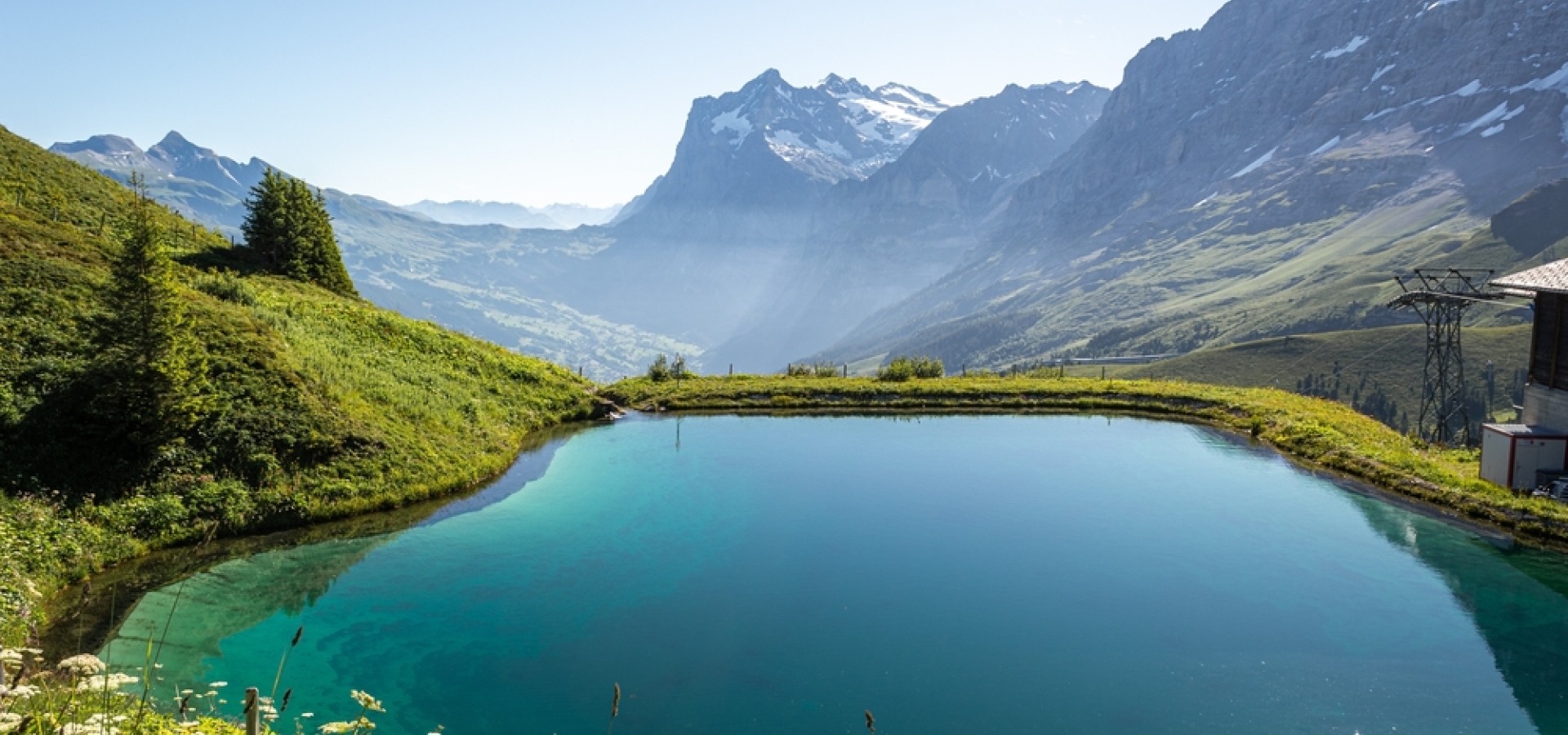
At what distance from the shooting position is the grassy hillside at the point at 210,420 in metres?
24.9

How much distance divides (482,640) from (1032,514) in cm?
2034

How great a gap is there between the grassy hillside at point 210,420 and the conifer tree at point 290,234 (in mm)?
5831

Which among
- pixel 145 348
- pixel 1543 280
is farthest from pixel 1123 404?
pixel 145 348

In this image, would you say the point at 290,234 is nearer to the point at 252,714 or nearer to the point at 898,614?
the point at 898,614

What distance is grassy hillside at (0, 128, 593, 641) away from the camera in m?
24.9

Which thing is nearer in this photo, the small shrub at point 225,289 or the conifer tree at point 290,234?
the small shrub at point 225,289

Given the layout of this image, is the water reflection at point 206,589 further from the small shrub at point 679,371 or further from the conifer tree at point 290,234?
the small shrub at point 679,371

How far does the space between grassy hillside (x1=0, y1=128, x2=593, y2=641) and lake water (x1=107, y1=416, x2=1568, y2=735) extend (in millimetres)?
2773

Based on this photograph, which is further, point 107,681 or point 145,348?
point 145,348

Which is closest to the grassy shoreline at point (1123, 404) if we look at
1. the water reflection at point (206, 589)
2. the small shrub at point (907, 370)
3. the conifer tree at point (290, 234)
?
the small shrub at point (907, 370)

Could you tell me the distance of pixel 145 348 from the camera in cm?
2778

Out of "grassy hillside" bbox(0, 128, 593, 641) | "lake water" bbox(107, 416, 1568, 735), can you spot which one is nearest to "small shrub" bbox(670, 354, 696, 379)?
"grassy hillside" bbox(0, 128, 593, 641)

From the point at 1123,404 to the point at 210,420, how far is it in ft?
167

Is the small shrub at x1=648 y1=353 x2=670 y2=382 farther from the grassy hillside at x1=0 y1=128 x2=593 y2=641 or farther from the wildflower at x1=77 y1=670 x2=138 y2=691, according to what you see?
the wildflower at x1=77 y1=670 x2=138 y2=691
